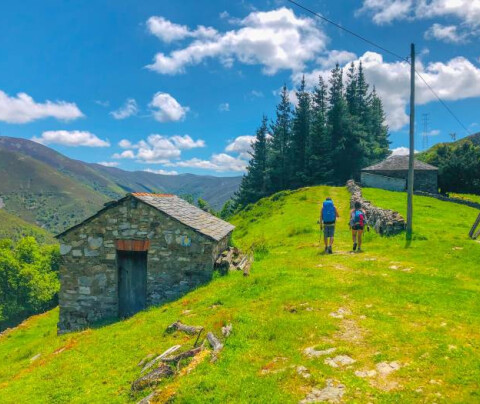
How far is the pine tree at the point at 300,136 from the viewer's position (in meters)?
60.7

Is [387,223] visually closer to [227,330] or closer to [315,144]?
[227,330]

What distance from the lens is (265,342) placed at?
25.1ft

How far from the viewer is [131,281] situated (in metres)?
15.1

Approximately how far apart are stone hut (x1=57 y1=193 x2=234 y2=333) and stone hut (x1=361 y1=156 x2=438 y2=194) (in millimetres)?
37640

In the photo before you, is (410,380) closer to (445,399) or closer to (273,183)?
(445,399)

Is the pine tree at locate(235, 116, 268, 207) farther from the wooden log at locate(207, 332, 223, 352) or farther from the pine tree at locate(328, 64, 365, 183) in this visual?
the wooden log at locate(207, 332, 223, 352)

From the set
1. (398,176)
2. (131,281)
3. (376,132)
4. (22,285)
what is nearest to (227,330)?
(131,281)

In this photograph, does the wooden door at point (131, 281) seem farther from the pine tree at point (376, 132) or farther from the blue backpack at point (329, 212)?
the pine tree at point (376, 132)

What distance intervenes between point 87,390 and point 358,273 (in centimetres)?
885

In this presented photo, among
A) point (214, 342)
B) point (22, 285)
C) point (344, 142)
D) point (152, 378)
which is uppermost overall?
point (344, 142)

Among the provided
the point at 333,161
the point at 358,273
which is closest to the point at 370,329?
the point at 358,273

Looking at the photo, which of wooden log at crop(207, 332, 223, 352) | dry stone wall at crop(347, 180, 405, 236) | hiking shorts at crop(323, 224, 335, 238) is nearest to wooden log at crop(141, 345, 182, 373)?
wooden log at crop(207, 332, 223, 352)

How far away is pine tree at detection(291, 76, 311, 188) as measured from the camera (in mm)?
60719

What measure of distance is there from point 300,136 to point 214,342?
57.1 metres
